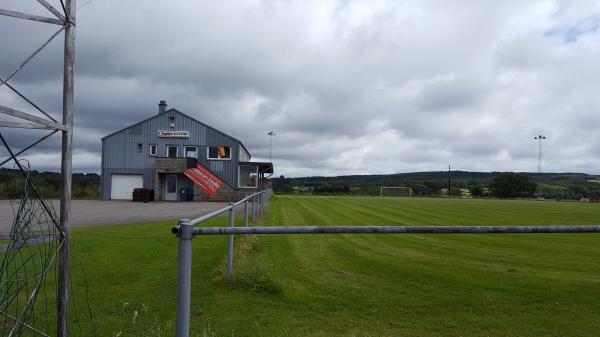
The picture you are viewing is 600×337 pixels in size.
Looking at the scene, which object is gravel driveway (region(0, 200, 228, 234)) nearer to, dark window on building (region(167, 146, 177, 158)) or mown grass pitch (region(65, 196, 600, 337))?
mown grass pitch (region(65, 196, 600, 337))

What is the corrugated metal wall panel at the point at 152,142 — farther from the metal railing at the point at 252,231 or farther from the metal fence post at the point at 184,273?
the metal fence post at the point at 184,273

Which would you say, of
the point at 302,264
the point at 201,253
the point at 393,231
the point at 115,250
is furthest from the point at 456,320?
the point at 115,250

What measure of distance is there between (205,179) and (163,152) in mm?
5832

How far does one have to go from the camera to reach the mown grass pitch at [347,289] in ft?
16.0


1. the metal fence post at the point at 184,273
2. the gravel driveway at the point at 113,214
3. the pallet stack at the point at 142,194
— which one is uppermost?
the metal fence post at the point at 184,273

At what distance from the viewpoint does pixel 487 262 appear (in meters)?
8.92

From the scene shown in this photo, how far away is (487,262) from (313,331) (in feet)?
18.3

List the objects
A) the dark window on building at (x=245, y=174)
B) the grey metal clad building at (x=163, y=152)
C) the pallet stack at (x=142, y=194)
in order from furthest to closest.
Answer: the dark window on building at (x=245, y=174), the grey metal clad building at (x=163, y=152), the pallet stack at (x=142, y=194)

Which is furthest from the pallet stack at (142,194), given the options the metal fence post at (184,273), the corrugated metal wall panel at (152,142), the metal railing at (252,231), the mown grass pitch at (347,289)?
the metal fence post at (184,273)

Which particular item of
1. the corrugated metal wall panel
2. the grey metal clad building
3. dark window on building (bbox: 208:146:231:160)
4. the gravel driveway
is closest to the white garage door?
the grey metal clad building

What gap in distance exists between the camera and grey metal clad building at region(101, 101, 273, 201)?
37.4 meters

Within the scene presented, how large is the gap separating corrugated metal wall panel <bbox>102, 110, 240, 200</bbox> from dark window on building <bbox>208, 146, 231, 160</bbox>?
0.91 feet

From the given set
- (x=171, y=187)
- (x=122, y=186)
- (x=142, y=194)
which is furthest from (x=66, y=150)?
(x=122, y=186)

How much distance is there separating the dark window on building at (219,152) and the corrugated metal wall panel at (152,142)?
28 centimetres
